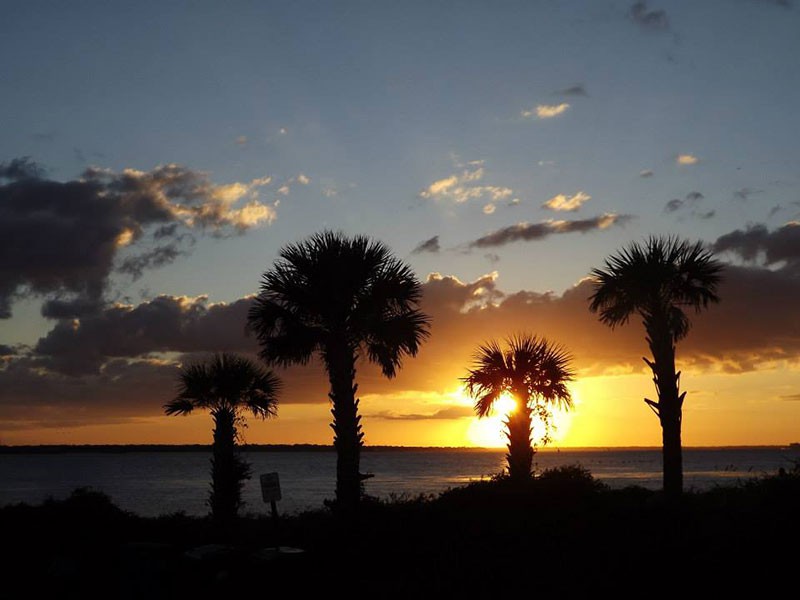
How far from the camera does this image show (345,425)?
2647 centimetres

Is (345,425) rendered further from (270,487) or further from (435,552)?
(435,552)

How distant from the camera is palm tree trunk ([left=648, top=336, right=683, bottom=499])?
27.0m

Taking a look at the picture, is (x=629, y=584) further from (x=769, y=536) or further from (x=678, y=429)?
(x=678, y=429)

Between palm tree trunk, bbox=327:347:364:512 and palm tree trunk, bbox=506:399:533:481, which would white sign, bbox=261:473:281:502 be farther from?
palm tree trunk, bbox=506:399:533:481

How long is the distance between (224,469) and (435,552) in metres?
17.3

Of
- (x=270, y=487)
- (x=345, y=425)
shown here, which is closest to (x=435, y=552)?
(x=270, y=487)

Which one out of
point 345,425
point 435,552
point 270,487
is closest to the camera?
point 435,552

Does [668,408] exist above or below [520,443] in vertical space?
above

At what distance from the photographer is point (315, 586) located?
16141 mm

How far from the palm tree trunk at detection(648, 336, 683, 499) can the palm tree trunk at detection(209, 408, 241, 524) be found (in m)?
17.0

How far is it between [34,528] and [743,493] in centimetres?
1996

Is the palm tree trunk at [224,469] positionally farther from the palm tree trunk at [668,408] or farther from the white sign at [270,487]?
the palm tree trunk at [668,408]

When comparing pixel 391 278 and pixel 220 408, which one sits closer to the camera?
pixel 391 278

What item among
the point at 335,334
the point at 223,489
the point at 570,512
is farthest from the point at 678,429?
the point at 223,489
